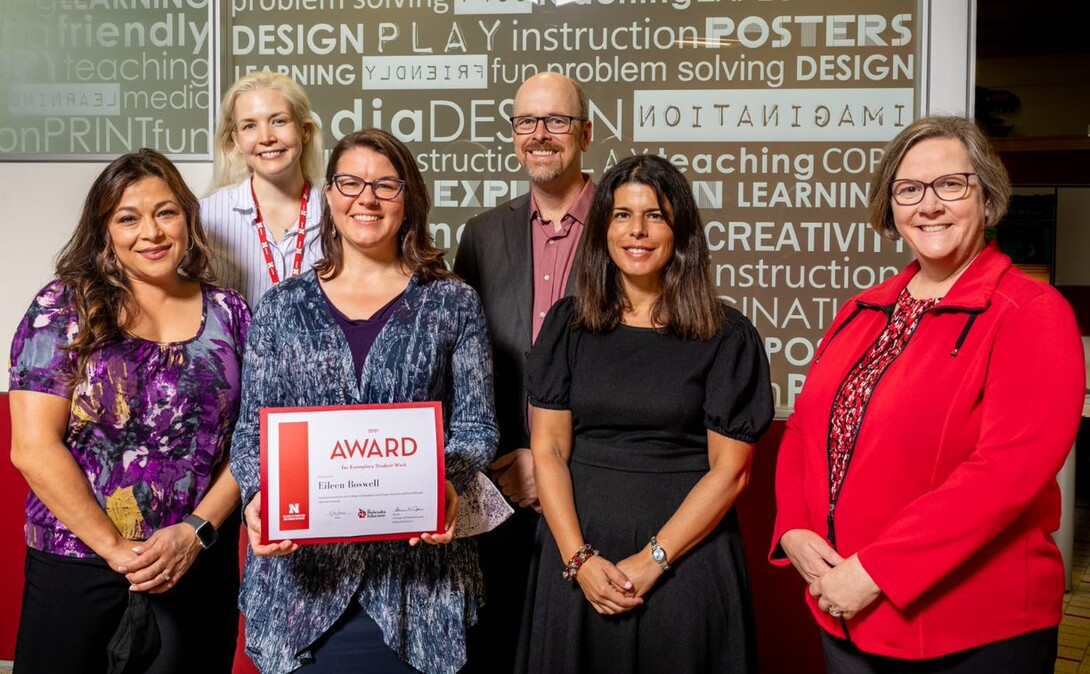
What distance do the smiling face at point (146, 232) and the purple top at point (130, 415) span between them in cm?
15

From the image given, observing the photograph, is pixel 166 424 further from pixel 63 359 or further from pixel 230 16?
pixel 230 16

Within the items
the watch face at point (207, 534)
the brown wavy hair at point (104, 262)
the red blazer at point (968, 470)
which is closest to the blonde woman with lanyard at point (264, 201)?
the brown wavy hair at point (104, 262)

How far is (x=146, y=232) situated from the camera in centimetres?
193

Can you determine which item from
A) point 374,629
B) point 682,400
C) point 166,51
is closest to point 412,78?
point 166,51

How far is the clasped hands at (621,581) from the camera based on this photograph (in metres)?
1.84

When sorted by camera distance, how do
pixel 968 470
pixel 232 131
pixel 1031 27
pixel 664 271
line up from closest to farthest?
pixel 968 470 < pixel 664 271 < pixel 232 131 < pixel 1031 27

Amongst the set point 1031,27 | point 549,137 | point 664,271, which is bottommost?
point 664,271

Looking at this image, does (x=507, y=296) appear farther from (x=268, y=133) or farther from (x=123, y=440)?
(x=123, y=440)

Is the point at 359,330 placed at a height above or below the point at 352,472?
above

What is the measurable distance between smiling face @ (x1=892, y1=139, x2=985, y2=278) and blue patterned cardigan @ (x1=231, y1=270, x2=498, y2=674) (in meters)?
0.92

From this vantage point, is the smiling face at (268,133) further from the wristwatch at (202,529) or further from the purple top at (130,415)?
the wristwatch at (202,529)

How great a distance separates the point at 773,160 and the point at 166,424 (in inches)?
85.0

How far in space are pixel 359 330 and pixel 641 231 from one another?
631mm

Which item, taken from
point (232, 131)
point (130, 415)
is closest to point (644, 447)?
point (130, 415)
